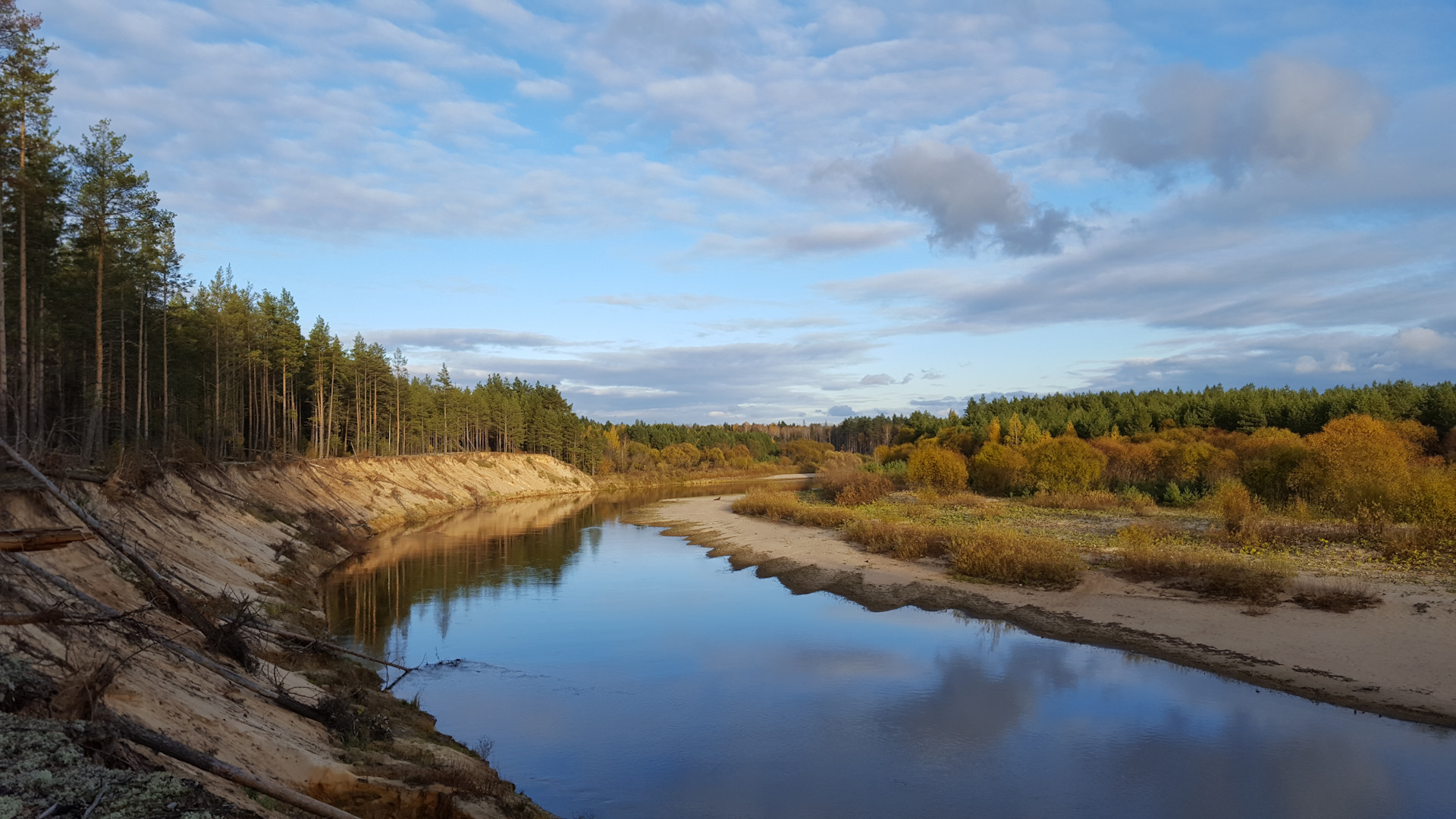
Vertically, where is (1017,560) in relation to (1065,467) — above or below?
below

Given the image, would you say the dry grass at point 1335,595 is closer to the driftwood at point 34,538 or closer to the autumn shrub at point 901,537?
the autumn shrub at point 901,537

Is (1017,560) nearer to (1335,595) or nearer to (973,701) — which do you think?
(1335,595)

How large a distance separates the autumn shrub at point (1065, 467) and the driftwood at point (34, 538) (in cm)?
4917

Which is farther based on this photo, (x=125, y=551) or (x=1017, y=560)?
(x=1017, y=560)

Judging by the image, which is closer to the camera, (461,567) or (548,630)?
(548,630)

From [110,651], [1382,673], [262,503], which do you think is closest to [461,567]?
[262,503]

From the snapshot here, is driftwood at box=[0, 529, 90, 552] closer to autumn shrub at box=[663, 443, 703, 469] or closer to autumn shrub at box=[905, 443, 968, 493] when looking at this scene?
autumn shrub at box=[905, 443, 968, 493]

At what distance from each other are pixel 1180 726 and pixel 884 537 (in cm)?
1885

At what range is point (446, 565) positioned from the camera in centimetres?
3177

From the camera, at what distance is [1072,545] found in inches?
1126

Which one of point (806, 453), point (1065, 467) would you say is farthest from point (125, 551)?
point (806, 453)

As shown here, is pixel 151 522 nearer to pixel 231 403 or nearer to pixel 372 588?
pixel 372 588

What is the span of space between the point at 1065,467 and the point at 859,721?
138 feet

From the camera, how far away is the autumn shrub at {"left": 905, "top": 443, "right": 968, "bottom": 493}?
55.9 metres
